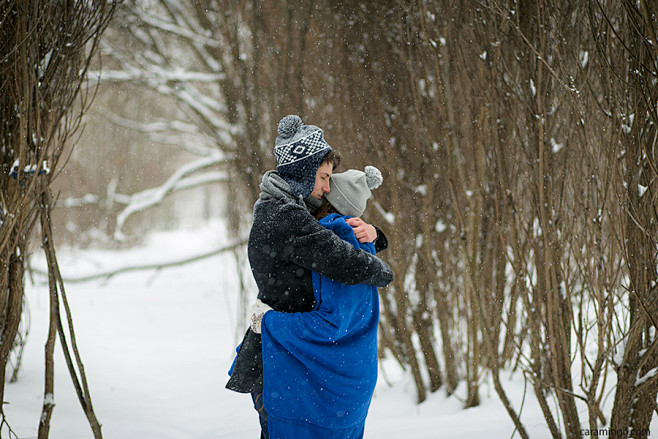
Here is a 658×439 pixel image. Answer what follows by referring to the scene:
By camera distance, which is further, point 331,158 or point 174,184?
point 174,184

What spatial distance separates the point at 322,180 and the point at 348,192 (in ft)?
0.33

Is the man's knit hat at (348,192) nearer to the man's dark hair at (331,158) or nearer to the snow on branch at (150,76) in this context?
the man's dark hair at (331,158)

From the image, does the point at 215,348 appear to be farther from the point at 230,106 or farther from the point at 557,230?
the point at 557,230

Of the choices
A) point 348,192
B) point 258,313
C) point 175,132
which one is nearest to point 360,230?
point 348,192

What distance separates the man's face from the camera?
1953 millimetres

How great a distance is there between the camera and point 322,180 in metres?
1.97

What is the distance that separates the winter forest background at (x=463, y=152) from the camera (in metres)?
2.35

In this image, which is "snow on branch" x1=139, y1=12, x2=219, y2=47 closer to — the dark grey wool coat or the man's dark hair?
the man's dark hair

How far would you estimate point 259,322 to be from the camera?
190cm

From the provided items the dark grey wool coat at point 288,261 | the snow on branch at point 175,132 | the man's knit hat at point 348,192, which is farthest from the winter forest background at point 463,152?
the snow on branch at point 175,132

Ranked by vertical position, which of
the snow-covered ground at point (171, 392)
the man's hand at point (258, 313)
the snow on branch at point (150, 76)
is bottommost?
the snow-covered ground at point (171, 392)

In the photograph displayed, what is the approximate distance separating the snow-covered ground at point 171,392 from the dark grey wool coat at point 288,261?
5.19ft

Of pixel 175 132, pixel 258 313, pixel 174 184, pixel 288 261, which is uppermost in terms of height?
pixel 175 132

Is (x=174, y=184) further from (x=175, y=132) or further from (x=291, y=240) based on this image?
(x=291, y=240)
